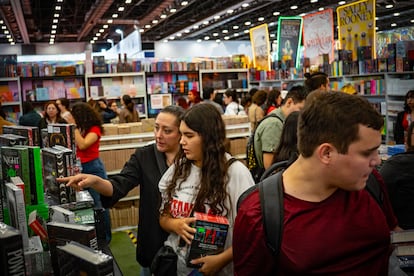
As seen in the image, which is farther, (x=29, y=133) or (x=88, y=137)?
(x=88, y=137)

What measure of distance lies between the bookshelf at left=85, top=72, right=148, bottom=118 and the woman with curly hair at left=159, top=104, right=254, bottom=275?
751 cm

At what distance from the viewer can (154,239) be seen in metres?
2.53

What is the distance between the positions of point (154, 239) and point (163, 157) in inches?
18.4

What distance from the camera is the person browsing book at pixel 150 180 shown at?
255 centimetres

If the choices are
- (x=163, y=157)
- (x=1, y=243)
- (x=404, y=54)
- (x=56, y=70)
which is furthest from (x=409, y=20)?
(x=1, y=243)

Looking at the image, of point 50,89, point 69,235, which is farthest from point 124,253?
point 50,89

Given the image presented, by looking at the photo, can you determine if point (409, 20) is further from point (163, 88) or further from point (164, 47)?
point (163, 88)

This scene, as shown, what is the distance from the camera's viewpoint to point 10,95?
924cm

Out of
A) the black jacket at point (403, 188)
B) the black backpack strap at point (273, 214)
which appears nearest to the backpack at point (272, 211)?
the black backpack strap at point (273, 214)

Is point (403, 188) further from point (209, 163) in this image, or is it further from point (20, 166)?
point (20, 166)

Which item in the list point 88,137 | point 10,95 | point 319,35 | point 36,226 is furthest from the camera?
point 319,35

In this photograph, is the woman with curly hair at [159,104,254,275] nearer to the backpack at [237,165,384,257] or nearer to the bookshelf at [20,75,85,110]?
the backpack at [237,165,384,257]

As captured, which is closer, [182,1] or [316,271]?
[316,271]

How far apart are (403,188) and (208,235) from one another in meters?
1.32
